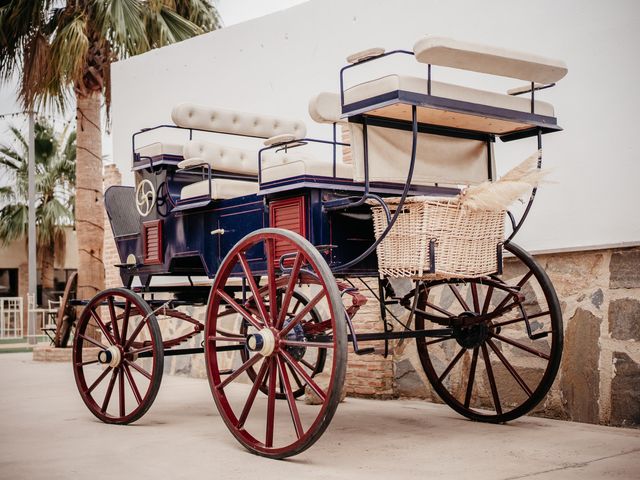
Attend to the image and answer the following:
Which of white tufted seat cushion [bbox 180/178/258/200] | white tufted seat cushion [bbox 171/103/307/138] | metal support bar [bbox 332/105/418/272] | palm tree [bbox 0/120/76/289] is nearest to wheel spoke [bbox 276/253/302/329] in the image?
metal support bar [bbox 332/105/418/272]

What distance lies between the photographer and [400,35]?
735cm

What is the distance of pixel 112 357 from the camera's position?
6027 mm

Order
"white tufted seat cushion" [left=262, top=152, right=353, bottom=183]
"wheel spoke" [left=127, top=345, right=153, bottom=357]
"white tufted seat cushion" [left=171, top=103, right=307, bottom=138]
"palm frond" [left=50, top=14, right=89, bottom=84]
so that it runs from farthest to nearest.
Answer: "palm frond" [left=50, top=14, right=89, bottom=84] < "white tufted seat cushion" [left=171, top=103, right=307, bottom=138] < "wheel spoke" [left=127, top=345, right=153, bottom=357] < "white tufted seat cushion" [left=262, top=152, right=353, bottom=183]

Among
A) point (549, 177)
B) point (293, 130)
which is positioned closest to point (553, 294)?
point (549, 177)

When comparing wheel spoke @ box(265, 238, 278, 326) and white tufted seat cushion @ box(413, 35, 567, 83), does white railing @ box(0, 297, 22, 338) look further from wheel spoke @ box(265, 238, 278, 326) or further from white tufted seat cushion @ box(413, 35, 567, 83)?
white tufted seat cushion @ box(413, 35, 567, 83)

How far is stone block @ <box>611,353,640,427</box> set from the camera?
5512 mm

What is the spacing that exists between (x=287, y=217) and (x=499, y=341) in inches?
90.4

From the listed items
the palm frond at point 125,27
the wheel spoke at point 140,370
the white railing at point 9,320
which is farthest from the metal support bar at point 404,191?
the white railing at point 9,320

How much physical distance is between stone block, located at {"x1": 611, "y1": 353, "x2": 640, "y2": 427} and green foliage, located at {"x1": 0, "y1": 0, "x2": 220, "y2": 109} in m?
9.08

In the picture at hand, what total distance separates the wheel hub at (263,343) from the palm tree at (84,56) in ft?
28.4

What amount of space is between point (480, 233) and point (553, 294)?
835mm

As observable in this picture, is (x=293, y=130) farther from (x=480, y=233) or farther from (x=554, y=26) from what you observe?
(x=480, y=233)

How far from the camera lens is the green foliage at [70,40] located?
1252 centimetres

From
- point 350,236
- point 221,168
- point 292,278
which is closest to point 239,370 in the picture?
point 292,278
